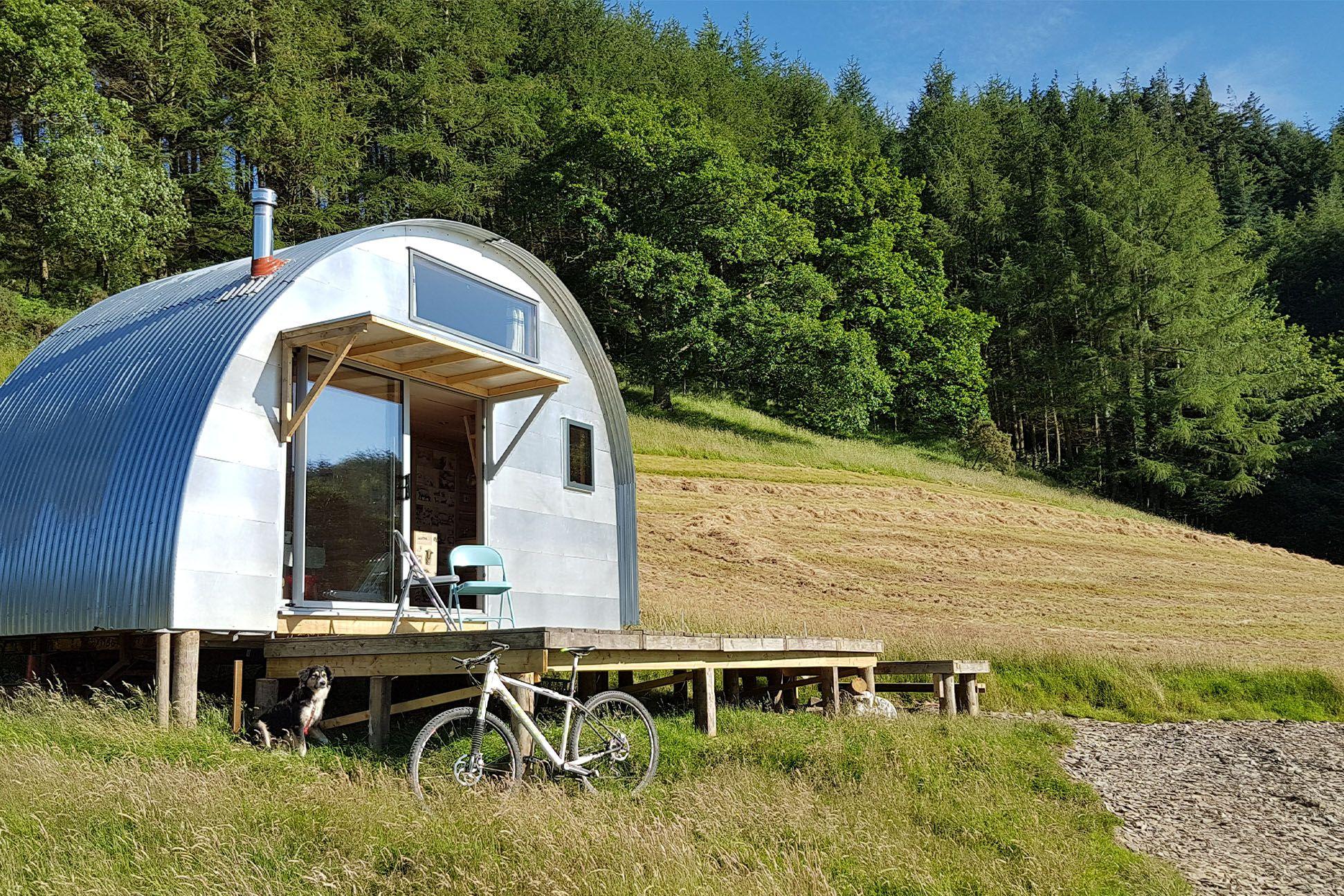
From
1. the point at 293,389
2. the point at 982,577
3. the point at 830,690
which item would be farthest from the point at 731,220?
the point at 293,389

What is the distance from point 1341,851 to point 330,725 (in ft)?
23.7

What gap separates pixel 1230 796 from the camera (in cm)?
903

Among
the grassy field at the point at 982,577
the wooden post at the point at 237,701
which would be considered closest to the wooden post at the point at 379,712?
the wooden post at the point at 237,701

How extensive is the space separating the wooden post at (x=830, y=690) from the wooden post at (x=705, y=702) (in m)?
2.30

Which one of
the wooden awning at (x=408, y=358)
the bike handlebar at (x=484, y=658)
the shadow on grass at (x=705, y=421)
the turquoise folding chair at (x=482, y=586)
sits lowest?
the bike handlebar at (x=484, y=658)

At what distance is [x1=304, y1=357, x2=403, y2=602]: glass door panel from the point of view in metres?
9.41

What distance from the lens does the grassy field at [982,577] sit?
15375 millimetres

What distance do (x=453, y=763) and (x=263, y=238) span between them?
571 centimetres

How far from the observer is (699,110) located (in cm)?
4862

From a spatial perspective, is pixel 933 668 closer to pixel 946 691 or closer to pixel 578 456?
pixel 946 691

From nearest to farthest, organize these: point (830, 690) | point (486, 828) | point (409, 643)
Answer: point (486, 828), point (409, 643), point (830, 690)

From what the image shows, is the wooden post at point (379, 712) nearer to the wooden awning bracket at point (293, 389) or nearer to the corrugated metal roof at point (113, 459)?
the corrugated metal roof at point (113, 459)

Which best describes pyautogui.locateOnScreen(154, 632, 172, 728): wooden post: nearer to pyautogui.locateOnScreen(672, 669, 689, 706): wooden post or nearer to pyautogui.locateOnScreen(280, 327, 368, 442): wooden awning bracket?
pyautogui.locateOnScreen(280, 327, 368, 442): wooden awning bracket

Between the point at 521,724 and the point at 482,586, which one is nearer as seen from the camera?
the point at 521,724
